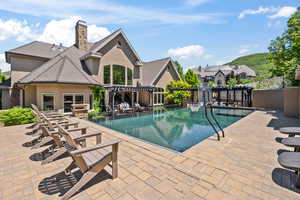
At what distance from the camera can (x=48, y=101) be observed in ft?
38.5

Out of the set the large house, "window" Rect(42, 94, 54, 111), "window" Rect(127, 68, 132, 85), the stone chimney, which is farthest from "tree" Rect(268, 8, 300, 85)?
"window" Rect(42, 94, 54, 111)

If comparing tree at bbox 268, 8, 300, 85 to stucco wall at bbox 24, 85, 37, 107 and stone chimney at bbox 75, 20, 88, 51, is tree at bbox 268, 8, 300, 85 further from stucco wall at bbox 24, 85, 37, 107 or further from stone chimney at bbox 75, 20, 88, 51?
stucco wall at bbox 24, 85, 37, 107

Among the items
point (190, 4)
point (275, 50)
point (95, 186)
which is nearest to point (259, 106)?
Result: point (275, 50)

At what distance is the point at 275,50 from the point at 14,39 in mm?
35917

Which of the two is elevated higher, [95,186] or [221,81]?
[221,81]

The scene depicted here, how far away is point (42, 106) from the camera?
11.4m

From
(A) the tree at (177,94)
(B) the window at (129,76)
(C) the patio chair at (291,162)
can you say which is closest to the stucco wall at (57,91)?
(B) the window at (129,76)

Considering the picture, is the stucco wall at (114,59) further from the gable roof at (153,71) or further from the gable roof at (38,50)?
the gable roof at (38,50)

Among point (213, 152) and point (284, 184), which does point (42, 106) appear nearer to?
point (213, 152)

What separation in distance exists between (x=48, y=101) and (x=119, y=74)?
806 cm

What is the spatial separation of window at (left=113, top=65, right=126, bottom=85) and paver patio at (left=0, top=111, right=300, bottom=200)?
12.9 metres

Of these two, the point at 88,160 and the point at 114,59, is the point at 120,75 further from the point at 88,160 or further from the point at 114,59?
the point at 88,160

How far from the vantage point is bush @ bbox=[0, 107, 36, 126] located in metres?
8.41

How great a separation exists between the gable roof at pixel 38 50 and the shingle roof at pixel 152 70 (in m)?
12.0
